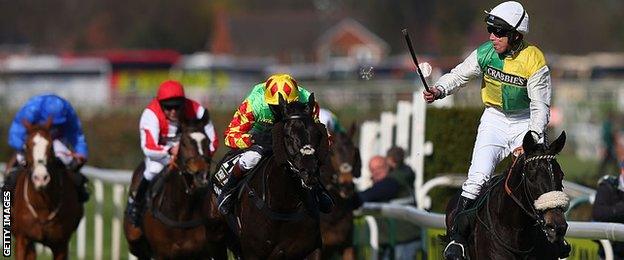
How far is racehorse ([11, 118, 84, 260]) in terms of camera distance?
35.9ft

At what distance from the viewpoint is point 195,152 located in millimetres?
9922

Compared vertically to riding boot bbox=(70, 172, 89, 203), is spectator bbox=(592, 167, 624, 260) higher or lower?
higher

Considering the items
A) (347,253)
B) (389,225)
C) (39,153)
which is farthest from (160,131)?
(389,225)

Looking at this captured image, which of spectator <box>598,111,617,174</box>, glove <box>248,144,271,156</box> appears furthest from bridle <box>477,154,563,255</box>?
spectator <box>598,111,617,174</box>

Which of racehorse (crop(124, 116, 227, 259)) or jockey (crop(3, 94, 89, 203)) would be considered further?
jockey (crop(3, 94, 89, 203))

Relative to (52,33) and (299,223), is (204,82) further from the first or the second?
(299,223)

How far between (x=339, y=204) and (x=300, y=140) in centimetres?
319

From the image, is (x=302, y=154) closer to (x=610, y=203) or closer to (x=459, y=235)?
(x=459, y=235)

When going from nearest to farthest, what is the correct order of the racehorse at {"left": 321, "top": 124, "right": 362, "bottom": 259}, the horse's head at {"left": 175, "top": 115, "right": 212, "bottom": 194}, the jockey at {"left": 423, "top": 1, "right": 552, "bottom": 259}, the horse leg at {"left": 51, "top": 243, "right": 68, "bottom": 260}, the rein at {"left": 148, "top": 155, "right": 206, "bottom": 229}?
the jockey at {"left": 423, "top": 1, "right": 552, "bottom": 259} → the horse's head at {"left": 175, "top": 115, "right": 212, "bottom": 194} → the rein at {"left": 148, "top": 155, "right": 206, "bottom": 229} → the racehorse at {"left": 321, "top": 124, "right": 362, "bottom": 259} → the horse leg at {"left": 51, "top": 243, "right": 68, "bottom": 260}

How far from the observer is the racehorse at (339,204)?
10.8 m

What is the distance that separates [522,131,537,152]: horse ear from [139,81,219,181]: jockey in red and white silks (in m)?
3.55

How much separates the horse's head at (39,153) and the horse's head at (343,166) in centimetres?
199

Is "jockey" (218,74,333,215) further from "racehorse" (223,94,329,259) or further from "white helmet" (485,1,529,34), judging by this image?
"white helmet" (485,1,529,34)

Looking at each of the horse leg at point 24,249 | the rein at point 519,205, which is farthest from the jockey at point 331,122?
the rein at point 519,205
